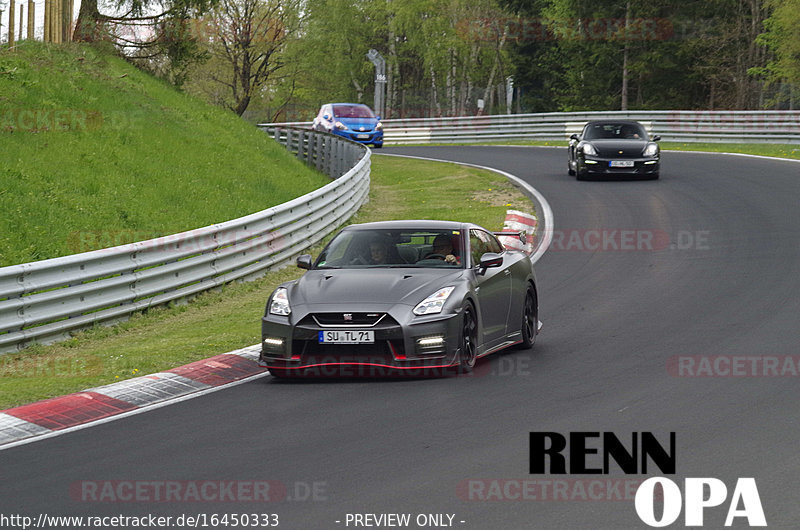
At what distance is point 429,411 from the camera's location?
8422mm

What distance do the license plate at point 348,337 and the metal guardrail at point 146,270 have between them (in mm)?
4155

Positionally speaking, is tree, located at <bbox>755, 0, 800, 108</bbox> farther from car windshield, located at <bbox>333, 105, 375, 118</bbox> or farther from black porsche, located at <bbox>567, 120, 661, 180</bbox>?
black porsche, located at <bbox>567, 120, 661, 180</bbox>

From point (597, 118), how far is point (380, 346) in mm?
38774

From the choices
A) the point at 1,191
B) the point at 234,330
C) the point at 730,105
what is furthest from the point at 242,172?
the point at 730,105

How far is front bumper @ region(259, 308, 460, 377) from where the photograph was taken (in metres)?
9.53

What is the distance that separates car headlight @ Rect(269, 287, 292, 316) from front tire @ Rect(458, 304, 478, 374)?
58.0 inches

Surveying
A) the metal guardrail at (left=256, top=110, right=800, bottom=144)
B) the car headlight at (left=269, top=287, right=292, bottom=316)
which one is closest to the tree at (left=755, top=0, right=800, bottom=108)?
the metal guardrail at (left=256, top=110, right=800, bottom=144)

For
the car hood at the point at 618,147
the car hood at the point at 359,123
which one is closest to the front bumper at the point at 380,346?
the car hood at the point at 618,147

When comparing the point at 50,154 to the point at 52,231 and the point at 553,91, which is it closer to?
the point at 52,231

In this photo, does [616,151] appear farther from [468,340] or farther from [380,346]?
[380,346]

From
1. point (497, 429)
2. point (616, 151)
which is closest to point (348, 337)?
point (497, 429)

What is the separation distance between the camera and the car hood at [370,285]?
9789 mm

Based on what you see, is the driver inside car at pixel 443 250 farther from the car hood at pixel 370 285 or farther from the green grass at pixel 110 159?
the green grass at pixel 110 159

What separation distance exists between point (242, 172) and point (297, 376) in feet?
52.9
